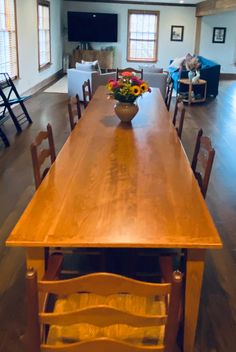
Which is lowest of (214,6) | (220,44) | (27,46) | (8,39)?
(27,46)

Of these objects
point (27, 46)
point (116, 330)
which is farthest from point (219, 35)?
point (116, 330)

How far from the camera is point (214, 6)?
925cm

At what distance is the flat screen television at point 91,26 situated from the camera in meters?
12.1

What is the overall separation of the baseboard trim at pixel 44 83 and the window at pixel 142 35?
255cm

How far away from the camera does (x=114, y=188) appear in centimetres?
193

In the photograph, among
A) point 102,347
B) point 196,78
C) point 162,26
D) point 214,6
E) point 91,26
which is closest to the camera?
point 102,347

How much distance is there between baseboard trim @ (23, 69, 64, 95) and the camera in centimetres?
880

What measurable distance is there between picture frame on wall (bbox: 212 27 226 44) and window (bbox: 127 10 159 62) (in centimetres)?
193

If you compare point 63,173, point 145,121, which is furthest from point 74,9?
point 63,173

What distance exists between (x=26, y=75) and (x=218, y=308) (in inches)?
290

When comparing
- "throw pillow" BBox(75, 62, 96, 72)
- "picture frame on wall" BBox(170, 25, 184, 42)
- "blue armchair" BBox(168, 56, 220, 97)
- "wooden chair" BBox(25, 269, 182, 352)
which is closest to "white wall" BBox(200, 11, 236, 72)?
"picture frame on wall" BBox(170, 25, 184, 42)

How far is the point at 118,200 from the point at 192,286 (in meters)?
0.51

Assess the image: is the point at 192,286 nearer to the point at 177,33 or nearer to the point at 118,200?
the point at 118,200

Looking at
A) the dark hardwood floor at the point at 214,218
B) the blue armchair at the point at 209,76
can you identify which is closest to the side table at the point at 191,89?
the blue armchair at the point at 209,76
